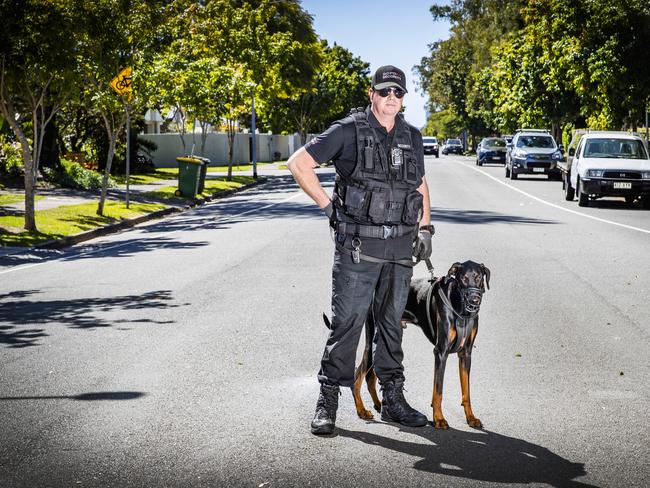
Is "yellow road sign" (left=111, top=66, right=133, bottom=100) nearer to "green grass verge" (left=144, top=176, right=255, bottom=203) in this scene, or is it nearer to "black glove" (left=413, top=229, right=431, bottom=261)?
"green grass verge" (left=144, top=176, right=255, bottom=203)

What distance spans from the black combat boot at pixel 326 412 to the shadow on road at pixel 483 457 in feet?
0.37

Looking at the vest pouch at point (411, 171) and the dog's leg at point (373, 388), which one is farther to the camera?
the dog's leg at point (373, 388)

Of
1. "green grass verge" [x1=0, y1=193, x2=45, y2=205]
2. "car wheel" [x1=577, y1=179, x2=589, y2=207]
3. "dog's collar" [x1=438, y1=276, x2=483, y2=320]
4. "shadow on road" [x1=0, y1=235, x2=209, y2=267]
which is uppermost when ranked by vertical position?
"dog's collar" [x1=438, y1=276, x2=483, y2=320]

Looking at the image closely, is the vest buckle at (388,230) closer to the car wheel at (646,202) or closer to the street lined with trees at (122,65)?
the street lined with trees at (122,65)

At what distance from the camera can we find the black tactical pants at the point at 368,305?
502 cm

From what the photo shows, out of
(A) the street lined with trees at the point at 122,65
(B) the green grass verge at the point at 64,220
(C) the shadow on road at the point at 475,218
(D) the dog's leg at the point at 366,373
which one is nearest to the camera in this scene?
(D) the dog's leg at the point at 366,373

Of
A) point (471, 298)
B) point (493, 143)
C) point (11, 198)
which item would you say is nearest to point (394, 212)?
point (471, 298)

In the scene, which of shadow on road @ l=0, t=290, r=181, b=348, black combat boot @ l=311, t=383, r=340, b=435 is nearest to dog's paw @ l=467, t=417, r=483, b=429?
black combat boot @ l=311, t=383, r=340, b=435

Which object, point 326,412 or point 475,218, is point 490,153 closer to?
point 475,218

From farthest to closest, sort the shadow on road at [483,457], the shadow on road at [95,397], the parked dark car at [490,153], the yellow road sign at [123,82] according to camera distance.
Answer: the parked dark car at [490,153]
the yellow road sign at [123,82]
the shadow on road at [95,397]
the shadow on road at [483,457]

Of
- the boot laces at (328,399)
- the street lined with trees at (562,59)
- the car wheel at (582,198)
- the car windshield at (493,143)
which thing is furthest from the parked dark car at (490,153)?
the boot laces at (328,399)

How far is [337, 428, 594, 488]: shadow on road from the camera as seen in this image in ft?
14.3

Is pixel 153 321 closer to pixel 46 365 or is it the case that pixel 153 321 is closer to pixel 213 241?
pixel 46 365

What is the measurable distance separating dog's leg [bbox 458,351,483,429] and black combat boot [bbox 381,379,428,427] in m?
0.24
